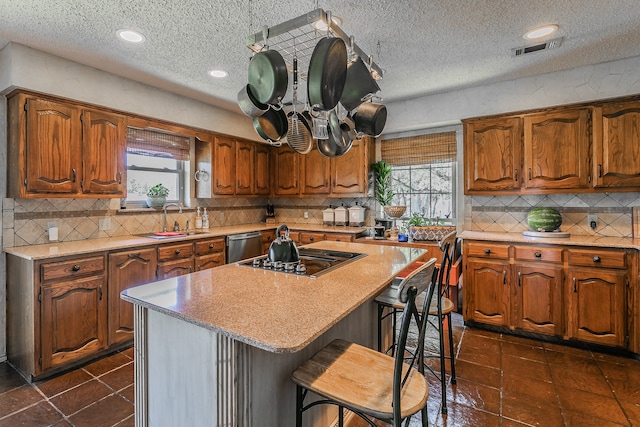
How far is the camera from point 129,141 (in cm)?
352

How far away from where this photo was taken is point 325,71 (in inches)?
56.4

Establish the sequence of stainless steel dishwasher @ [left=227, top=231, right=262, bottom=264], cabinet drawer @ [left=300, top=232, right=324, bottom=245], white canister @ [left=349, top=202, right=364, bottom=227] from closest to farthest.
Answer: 1. stainless steel dishwasher @ [left=227, top=231, right=262, bottom=264]
2. cabinet drawer @ [left=300, top=232, right=324, bottom=245]
3. white canister @ [left=349, top=202, right=364, bottom=227]

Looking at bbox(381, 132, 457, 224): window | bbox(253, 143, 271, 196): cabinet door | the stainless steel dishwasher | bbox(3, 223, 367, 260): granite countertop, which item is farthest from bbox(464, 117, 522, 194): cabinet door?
bbox(3, 223, 367, 260): granite countertop

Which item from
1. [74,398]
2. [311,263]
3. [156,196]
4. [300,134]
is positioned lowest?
[74,398]

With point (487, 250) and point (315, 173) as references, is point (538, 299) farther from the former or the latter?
point (315, 173)

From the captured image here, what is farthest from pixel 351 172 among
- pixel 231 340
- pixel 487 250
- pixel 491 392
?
pixel 231 340

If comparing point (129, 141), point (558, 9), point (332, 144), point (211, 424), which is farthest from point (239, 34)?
point (211, 424)

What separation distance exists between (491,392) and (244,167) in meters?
3.82

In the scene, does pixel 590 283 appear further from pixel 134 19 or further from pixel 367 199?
pixel 134 19

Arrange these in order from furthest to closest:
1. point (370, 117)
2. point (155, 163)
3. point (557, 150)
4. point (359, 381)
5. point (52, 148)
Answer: point (155, 163) < point (557, 150) < point (52, 148) < point (370, 117) < point (359, 381)

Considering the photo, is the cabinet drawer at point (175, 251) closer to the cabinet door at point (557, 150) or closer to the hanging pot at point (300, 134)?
the hanging pot at point (300, 134)

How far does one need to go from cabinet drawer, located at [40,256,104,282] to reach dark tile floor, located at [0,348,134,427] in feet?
2.50

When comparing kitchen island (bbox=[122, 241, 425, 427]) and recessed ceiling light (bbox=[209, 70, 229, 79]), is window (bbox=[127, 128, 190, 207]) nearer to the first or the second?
recessed ceiling light (bbox=[209, 70, 229, 79])

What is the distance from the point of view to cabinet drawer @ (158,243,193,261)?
318cm
